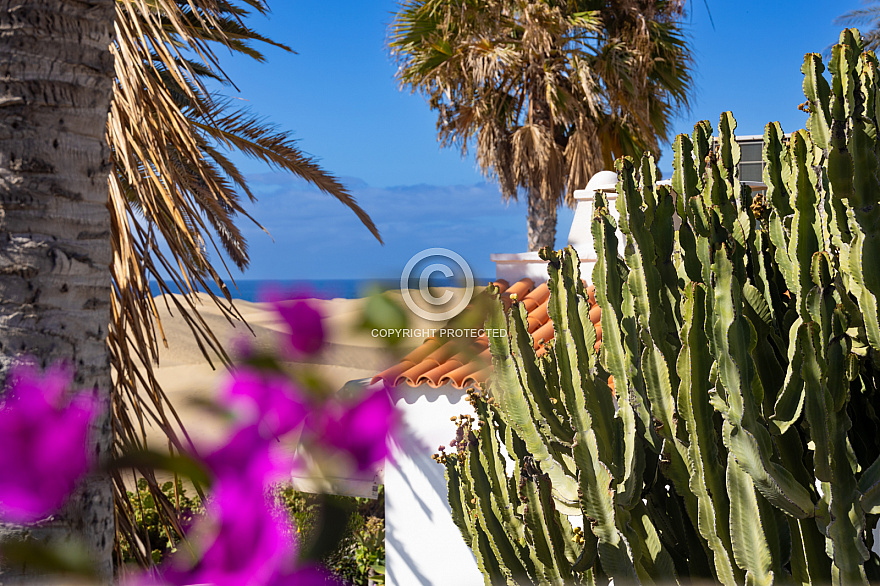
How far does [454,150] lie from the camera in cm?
1182

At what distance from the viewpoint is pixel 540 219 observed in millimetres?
10875

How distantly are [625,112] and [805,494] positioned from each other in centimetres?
988

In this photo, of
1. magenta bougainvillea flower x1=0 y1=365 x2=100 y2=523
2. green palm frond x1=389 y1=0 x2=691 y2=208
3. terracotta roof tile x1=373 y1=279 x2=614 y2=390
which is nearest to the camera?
magenta bougainvillea flower x1=0 y1=365 x2=100 y2=523

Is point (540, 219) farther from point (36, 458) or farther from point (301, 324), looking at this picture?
point (36, 458)

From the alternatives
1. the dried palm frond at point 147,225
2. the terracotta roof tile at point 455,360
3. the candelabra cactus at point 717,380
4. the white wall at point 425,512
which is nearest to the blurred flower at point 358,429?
the dried palm frond at point 147,225

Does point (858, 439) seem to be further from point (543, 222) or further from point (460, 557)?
point (543, 222)

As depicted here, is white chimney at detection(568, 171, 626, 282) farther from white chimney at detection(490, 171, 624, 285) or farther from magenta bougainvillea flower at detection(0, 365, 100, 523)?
magenta bougainvillea flower at detection(0, 365, 100, 523)

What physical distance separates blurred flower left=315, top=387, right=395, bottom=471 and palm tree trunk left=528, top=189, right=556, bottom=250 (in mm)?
10461

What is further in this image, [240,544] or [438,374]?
[438,374]

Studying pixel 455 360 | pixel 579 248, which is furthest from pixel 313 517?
pixel 579 248

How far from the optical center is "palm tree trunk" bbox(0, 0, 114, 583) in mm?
877

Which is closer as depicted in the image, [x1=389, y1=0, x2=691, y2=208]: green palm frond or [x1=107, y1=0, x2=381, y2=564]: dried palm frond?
[x1=107, y1=0, x2=381, y2=564]: dried palm frond

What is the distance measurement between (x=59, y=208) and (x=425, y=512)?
4259mm

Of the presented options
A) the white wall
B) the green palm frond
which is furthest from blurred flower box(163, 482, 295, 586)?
the green palm frond
